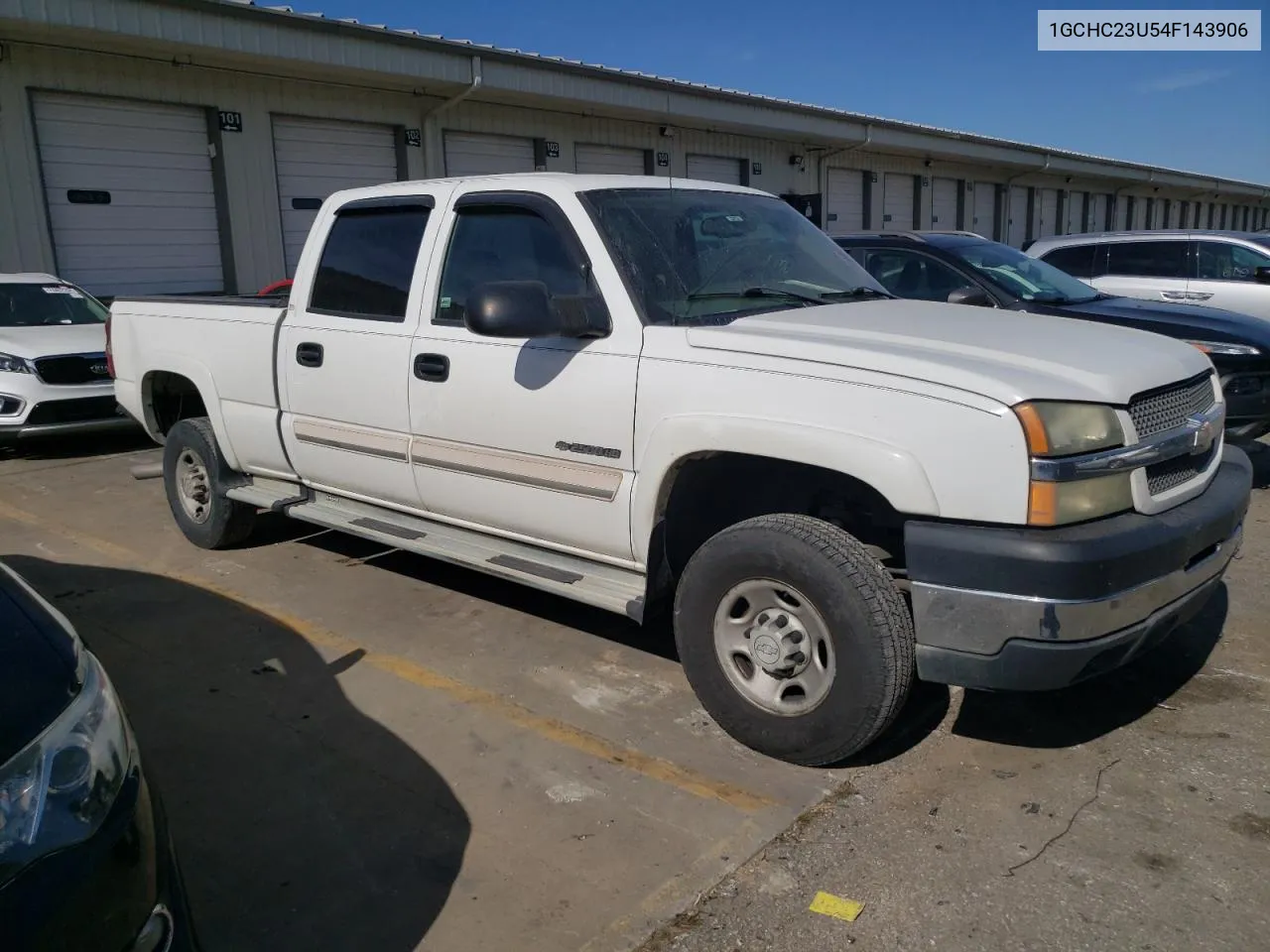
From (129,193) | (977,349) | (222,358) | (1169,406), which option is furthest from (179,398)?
(129,193)

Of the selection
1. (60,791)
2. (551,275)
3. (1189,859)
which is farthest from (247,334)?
(1189,859)

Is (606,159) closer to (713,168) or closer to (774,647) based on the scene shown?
(713,168)

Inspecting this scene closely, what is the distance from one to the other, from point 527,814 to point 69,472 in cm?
720

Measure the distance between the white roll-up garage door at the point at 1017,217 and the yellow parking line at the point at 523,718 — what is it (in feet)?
101

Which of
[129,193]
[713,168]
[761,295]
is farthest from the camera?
[713,168]

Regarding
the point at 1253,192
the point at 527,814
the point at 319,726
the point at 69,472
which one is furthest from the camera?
the point at 1253,192

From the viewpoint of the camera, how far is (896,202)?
26.4 meters

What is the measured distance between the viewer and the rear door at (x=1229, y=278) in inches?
412

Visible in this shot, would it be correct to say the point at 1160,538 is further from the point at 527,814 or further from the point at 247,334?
the point at 247,334

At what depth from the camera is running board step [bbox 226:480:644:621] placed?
12.5ft

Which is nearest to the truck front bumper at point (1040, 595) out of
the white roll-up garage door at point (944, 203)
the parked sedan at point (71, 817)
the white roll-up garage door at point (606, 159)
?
the parked sedan at point (71, 817)

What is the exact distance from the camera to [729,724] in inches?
137

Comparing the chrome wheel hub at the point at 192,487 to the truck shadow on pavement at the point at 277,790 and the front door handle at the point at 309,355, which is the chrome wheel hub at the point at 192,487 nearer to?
the truck shadow on pavement at the point at 277,790

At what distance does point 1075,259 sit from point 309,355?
8.60 m
